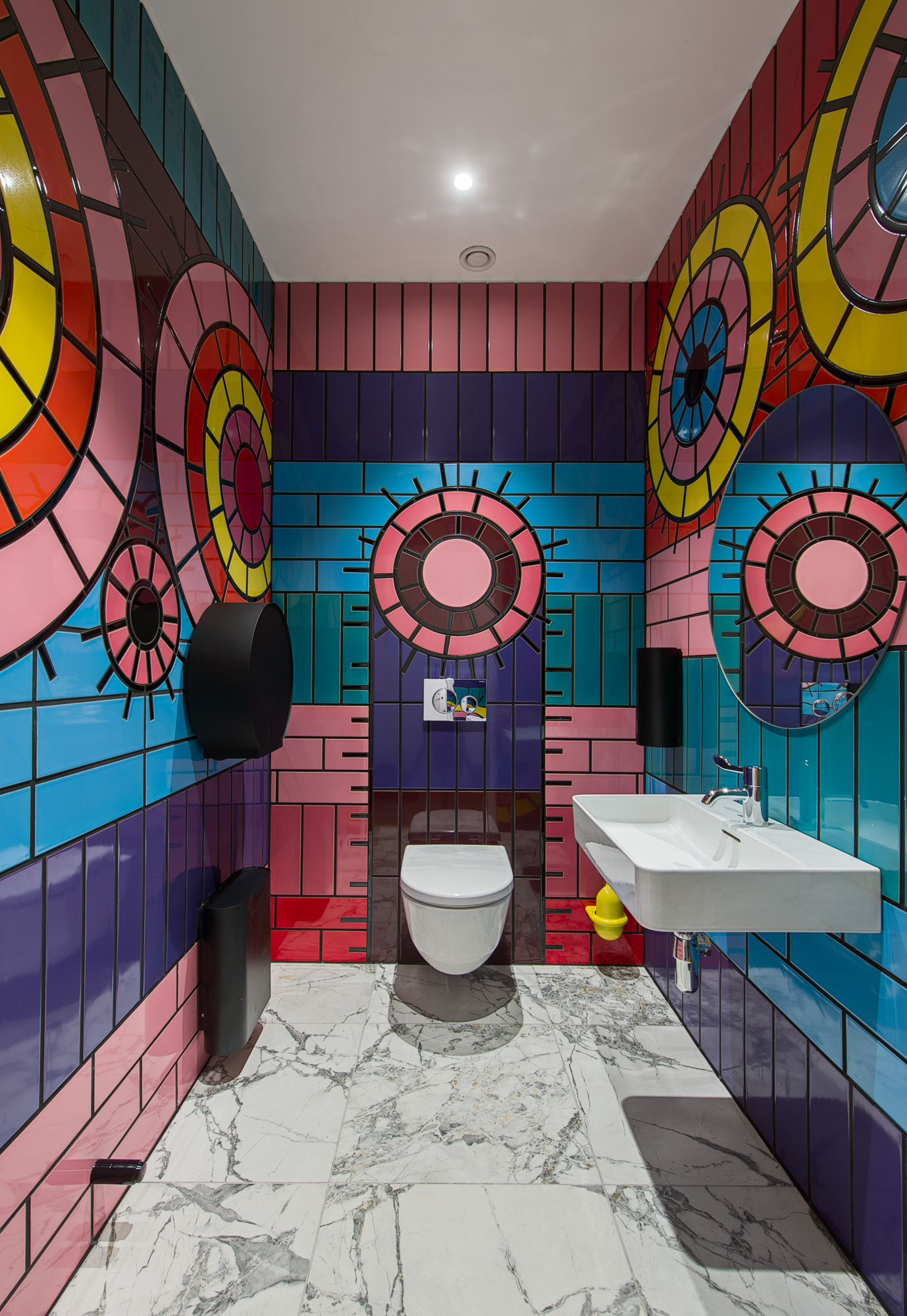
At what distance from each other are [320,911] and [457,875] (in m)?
0.75

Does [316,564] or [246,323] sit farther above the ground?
[246,323]

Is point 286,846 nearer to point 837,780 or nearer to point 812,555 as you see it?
point 837,780

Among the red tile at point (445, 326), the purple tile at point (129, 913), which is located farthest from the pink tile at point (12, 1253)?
the red tile at point (445, 326)

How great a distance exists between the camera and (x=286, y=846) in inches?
96.2

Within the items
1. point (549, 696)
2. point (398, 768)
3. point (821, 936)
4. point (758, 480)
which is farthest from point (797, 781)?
point (398, 768)

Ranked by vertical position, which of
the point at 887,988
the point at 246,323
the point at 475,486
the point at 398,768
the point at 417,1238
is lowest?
the point at 417,1238

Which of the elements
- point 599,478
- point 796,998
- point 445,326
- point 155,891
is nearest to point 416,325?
point 445,326

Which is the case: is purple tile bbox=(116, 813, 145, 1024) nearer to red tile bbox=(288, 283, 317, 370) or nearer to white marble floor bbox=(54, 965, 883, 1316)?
white marble floor bbox=(54, 965, 883, 1316)

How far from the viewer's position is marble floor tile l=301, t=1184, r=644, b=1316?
44.9 inches

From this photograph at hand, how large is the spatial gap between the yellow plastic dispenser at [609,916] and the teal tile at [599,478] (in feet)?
5.34

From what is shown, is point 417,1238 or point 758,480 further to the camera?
point 758,480

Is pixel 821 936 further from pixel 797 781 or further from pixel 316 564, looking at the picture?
pixel 316 564

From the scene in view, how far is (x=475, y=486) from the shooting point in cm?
246

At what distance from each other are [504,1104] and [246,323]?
2.72 metres
